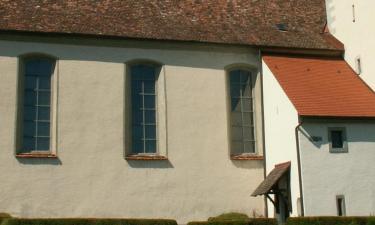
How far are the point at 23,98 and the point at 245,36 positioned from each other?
8568 millimetres

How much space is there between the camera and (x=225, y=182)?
21.2m

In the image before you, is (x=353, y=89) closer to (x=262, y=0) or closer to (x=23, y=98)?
(x=262, y=0)

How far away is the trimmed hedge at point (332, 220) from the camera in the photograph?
16734 millimetres

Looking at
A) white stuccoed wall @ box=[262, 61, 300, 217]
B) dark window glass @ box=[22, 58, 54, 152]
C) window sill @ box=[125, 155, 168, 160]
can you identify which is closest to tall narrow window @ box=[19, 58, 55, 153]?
dark window glass @ box=[22, 58, 54, 152]

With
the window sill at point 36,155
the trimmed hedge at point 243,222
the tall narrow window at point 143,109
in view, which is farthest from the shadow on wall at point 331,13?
the window sill at point 36,155

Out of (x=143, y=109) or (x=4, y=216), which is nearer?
(x=4, y=216)

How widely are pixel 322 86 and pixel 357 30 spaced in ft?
9.37

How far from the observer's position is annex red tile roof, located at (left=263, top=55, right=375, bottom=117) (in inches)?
768

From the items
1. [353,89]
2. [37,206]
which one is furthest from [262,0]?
[37,206]

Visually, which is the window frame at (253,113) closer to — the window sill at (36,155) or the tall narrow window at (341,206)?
the tall narrow window at (341,206)

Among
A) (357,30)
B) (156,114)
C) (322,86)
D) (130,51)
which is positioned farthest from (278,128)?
(130,51)

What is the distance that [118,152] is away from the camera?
20.4 metres

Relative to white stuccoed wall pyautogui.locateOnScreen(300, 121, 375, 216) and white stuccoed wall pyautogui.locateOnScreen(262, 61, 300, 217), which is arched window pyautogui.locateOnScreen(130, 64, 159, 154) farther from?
white stuccoed wall pyautogui.locateOnScreen(300, 121, 375, 216)

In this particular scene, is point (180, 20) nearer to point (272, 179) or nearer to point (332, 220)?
point (272, 179)
